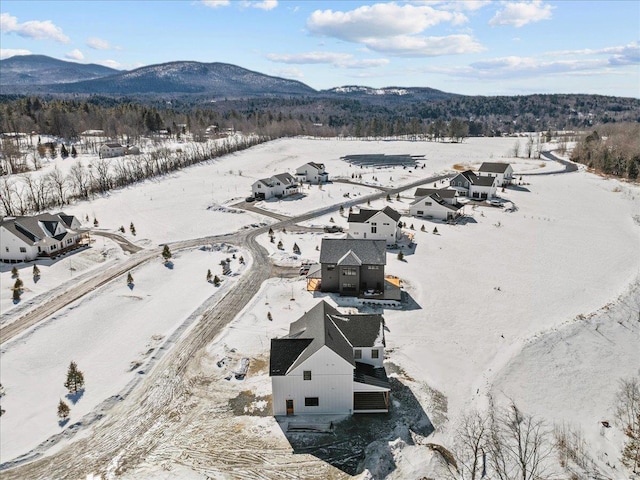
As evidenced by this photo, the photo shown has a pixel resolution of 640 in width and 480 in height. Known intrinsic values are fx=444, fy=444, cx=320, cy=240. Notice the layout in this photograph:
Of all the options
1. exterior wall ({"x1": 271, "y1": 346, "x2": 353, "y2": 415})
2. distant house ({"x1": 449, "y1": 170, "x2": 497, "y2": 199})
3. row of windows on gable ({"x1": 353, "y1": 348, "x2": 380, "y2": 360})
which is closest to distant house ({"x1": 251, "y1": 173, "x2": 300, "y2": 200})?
distant house ({"x1": 449, "y1": 170, "x2": 497, "y2": 199})

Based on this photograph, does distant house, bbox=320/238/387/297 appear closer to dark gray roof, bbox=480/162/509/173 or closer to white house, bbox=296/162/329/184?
dark gray roof, bbox=480/162/509/173

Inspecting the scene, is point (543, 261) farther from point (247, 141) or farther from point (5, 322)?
point (247, 141)

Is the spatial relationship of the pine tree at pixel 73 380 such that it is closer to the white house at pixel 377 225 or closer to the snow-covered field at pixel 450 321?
the snow-covered field at pixel 450 321

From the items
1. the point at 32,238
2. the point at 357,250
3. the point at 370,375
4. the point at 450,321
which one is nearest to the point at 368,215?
the point at 357,250

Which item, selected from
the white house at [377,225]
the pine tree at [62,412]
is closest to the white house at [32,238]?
the pine tree at [62,412]

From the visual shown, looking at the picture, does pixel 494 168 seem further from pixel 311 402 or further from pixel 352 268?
pixel 311 402

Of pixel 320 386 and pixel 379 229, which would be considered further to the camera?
pixel 379 229

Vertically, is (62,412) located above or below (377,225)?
below
